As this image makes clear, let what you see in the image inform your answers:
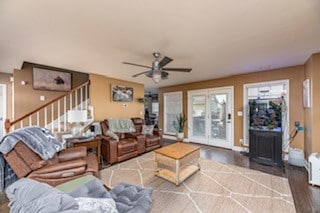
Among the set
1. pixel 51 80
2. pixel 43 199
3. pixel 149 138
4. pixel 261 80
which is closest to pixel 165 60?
pixel 43 199

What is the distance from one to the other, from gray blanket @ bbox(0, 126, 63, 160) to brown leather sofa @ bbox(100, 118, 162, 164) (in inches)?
52.9

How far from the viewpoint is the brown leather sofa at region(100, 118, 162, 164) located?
11.8 feet

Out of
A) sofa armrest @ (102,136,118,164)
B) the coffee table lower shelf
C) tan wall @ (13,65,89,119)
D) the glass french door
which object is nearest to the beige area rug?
the coffee table lower shelf

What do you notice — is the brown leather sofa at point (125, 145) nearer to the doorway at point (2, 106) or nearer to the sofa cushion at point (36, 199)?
the sofa cushion at point (36, 199)

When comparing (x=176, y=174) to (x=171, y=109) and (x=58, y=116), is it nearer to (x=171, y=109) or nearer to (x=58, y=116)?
(x=58, y=116)

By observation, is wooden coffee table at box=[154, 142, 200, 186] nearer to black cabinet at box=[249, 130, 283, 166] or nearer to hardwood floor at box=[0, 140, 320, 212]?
hardwood floor at box=[0, 140, 320, 212]

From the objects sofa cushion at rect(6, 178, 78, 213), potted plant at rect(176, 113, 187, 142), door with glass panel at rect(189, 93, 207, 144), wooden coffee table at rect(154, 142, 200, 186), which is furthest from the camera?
potted plant at rect(176, 113, 187, 142)

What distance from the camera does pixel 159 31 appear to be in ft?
7.11

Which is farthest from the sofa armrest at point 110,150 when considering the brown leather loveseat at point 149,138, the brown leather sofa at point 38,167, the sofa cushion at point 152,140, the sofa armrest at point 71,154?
the brown leather sofa at point 38,167

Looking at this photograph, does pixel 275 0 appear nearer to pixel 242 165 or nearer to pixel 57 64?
pixel 242 165

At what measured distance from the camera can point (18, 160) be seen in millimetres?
1913

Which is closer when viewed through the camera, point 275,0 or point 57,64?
point 275,0

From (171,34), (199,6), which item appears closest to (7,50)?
(171,34)

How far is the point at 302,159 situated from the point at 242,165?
1305 mm
